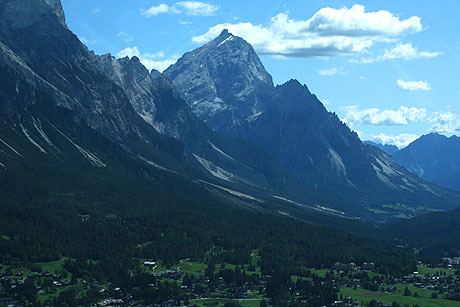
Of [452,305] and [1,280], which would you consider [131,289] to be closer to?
[1,280]

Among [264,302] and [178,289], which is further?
[178,289]

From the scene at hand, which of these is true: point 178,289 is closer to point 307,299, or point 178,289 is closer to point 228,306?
point 228,306

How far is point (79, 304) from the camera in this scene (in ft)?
591

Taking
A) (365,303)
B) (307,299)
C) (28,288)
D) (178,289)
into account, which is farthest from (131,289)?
(365,303)

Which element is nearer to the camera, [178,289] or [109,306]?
[109,306]

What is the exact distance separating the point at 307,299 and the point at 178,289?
1257 inches

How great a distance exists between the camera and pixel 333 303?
193500mm

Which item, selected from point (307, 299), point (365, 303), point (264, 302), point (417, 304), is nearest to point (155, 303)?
point (264, 302)

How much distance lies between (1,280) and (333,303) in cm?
8031

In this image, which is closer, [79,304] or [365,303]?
[79,304]

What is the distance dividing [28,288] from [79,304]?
47.8 feet

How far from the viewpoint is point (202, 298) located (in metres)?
196

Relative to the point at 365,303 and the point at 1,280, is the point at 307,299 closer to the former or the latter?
the point at 365,303

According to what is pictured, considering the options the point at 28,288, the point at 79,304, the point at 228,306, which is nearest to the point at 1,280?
the point at 28,288
